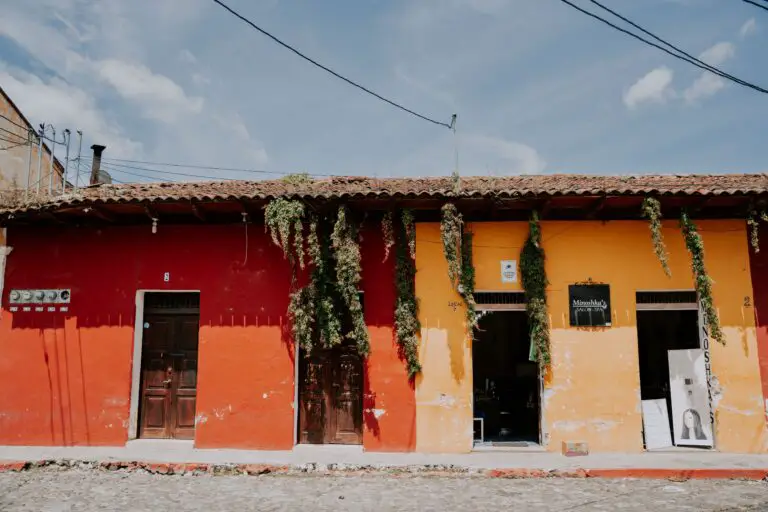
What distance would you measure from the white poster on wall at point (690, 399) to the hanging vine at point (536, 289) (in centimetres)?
219

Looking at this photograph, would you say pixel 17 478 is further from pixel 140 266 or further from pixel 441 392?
pixel 441 392

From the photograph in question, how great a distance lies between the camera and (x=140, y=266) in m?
9.13

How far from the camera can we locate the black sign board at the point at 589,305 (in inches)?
336

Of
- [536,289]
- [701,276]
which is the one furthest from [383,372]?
[701,276]

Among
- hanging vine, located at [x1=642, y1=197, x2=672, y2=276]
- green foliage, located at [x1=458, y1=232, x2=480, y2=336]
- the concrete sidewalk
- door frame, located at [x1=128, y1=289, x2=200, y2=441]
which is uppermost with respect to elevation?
hanging vine, located at [x1=642, y1=197, x2=672, y2=276]

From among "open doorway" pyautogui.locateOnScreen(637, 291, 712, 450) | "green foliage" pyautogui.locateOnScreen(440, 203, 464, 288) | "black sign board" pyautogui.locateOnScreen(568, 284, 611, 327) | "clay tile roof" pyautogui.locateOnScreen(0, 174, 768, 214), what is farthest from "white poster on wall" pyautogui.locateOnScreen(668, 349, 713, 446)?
"green foliage" pyautogui.locateOnScreen(440, 203, 464, 288)

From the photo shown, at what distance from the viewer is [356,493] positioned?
655 centimetres

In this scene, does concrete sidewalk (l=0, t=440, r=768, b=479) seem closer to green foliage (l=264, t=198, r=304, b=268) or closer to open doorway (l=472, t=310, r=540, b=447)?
open doorway (l=472, t=310, r=540, b=447)

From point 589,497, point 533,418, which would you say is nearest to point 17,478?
point 589,497

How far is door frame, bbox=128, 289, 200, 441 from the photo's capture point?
8.91 metres

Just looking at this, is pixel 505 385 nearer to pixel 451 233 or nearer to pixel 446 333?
pixel 446 333

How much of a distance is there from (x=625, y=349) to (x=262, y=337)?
5.77 metres

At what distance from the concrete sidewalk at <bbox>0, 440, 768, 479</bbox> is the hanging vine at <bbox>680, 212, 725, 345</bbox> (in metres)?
1.89

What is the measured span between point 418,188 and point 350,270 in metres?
1.70
